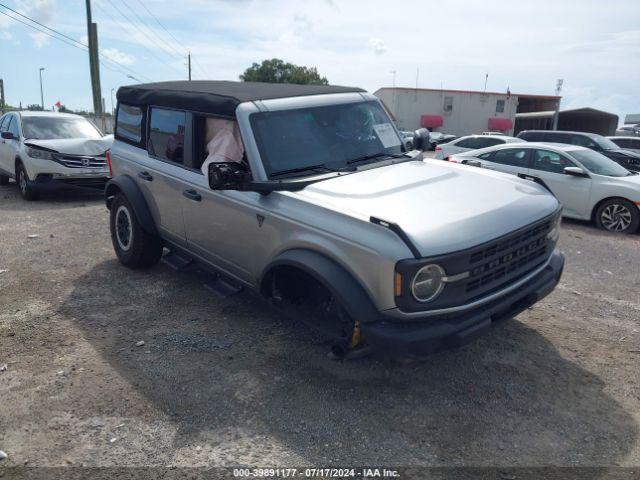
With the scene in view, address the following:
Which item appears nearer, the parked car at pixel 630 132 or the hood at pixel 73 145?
the hood at pixel 73 145

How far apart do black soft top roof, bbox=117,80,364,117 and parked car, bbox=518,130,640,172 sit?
11.3m

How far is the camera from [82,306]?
4945mm

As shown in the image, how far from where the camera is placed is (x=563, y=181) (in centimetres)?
922

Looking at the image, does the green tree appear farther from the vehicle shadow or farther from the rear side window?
the vehicle shadow

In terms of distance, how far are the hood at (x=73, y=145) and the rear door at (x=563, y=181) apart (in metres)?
8.44

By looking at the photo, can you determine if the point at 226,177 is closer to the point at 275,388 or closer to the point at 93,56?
the point at 275,388

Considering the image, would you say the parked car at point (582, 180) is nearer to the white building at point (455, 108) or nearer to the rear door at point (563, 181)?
the rear door at point (563, 181)

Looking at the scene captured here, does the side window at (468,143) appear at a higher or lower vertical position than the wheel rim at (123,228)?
higher

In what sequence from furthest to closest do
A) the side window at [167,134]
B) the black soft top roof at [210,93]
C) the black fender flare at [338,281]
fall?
1. the side window at [167,134]
2. the black soft top roof at [210,93]
3. the black fender flare at [338,281]

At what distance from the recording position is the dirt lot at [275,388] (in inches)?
117

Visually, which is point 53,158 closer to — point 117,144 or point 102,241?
point 102,241

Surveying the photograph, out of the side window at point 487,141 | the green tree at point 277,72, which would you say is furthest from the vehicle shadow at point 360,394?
the green tree at point 277,72

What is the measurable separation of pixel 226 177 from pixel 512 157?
26.0 feet

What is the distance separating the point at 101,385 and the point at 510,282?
9.81ft
